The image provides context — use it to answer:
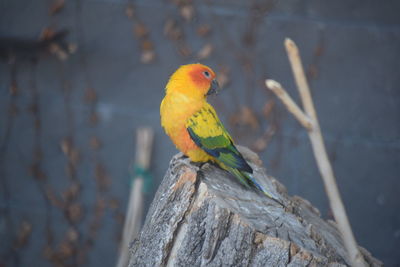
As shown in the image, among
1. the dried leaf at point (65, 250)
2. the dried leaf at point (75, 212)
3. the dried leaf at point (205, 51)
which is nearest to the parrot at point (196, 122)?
the dried leaf at point (205, 51)

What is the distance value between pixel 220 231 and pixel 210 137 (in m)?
0.62

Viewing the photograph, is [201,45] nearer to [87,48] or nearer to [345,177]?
[87,48]

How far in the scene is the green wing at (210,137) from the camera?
2.26m

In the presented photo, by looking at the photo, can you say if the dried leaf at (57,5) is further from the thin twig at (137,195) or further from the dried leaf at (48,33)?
the thin twig at (137,195)

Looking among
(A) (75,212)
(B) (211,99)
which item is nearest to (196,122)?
(B) (211,99)

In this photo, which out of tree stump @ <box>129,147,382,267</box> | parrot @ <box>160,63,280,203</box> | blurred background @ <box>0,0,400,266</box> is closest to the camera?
tree stump @ <box>129,147,382,267</box>

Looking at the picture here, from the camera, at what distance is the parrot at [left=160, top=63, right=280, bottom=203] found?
2.30m

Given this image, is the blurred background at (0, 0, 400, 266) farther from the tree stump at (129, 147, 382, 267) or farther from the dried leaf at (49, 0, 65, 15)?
the tree stump at (129, 147, 382, 267)

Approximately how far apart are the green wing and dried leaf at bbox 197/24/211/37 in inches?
48.8

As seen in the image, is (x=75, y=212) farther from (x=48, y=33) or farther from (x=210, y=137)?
(x=210, y=137)

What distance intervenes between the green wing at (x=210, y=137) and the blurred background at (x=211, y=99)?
1.22 metres

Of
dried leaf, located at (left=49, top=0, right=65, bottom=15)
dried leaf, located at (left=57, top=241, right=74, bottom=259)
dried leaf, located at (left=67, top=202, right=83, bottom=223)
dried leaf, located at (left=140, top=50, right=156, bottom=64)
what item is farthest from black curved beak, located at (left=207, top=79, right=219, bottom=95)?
dried leaf, located at (left=57, top=241, right=74, bottom=259)

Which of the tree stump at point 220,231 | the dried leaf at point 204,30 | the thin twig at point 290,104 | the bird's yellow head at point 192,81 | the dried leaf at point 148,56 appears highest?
the dried leaf at point 204,30

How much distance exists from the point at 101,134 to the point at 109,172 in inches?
10.9
